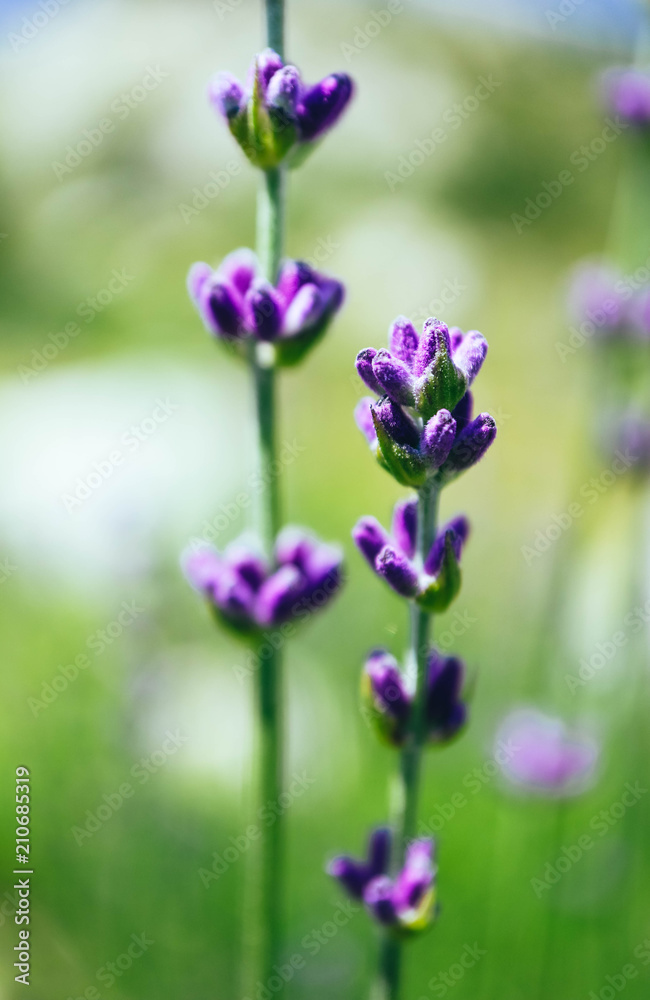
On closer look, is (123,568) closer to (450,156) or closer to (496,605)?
(496,605)

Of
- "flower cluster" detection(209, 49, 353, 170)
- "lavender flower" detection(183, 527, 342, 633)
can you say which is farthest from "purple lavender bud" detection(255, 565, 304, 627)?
"flower cluster" detection(209, 49, 353, 170)

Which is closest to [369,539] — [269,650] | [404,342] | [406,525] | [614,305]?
[406,525]

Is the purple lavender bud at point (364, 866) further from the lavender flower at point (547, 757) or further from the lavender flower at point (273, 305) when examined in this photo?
the lavender flower at point (547, 757)

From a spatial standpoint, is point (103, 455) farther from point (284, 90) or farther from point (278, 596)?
point (284, 90)

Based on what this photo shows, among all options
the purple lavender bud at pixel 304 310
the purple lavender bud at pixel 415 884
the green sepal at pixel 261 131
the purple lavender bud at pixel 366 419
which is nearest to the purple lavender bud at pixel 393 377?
the purple lavender bud at pixel 366 419

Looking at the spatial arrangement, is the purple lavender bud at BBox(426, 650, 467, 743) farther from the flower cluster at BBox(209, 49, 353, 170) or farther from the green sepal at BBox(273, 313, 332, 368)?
the flower cluster at BBox(209, 49, 353, 170)

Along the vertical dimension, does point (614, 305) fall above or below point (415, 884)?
above
